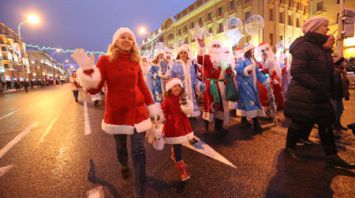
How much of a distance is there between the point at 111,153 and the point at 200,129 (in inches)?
91.6

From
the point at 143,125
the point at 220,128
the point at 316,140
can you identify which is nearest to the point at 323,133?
the point at 316,140

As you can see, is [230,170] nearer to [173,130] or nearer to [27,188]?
[173,130]

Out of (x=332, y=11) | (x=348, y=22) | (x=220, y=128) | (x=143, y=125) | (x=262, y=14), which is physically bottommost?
(x=220, y=128)

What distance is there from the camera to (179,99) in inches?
127

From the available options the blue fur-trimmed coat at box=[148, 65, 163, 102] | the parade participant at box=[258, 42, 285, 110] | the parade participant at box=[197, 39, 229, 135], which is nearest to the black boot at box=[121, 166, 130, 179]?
the parade participant at box=[197, 39, 229, 135]

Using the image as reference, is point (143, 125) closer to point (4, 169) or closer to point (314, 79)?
point (314, 79)

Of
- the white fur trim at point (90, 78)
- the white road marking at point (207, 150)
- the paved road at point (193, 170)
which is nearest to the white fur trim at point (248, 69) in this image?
the paved road at point (193, 170)

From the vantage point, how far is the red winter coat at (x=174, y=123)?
121 inches

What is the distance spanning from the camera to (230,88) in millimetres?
4762

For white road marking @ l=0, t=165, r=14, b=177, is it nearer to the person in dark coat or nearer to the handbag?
the handbag

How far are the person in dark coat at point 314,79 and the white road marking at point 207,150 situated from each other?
128 centimetres

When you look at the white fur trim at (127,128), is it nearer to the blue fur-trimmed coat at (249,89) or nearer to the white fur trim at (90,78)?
the white fur trim at (90,78)

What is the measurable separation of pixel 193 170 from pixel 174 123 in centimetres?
79

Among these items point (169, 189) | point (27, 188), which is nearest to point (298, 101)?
point (169, 189)
